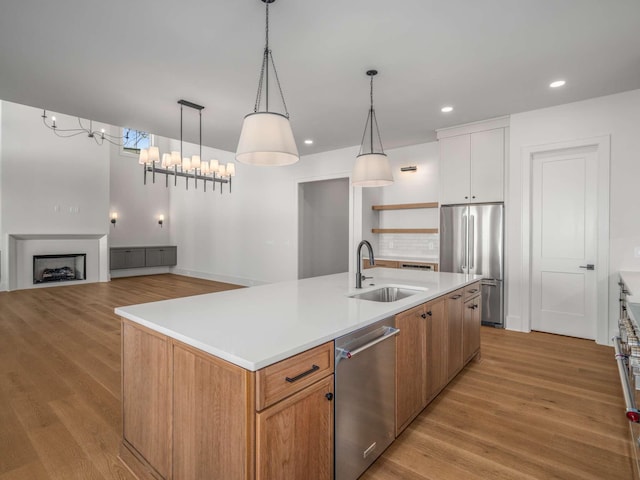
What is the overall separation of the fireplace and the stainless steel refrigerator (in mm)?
8470

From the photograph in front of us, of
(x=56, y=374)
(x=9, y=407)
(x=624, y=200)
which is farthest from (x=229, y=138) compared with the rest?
(x=624, y=200)

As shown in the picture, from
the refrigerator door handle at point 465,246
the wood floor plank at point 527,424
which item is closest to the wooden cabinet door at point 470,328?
the wood floor plank at point 527,424

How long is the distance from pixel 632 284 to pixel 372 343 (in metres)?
2.66

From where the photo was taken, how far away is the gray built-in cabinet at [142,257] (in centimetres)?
906

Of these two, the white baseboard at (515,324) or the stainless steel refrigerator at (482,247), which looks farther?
the stainless steel refrigerator at (482,247)

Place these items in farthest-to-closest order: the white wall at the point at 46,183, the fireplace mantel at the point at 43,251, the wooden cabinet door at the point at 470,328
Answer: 1. the fireplace mantel at the point at 43,251
2. the white wall at the point at 46,183
3. the wooden cabinet door at the point at 470,328

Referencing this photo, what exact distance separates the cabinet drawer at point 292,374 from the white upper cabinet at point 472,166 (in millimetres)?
4181

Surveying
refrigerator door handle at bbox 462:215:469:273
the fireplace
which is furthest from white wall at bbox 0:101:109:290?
refrigerator door handle at bbox 462:215:469:273

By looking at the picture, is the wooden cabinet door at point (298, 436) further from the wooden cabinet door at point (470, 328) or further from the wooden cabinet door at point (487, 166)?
the wooden cabinet door at point (487, 166)

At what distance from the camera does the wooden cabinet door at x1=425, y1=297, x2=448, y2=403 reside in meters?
2.31

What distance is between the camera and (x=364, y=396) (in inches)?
65.5

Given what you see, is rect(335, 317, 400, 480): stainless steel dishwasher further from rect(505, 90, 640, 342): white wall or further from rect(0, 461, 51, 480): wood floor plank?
rect(505, 90, 640, 342): white wall

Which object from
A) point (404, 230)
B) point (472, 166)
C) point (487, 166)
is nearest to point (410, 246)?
point (404, 230)

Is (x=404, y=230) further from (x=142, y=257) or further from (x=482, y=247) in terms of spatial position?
(x=142, y=257)
